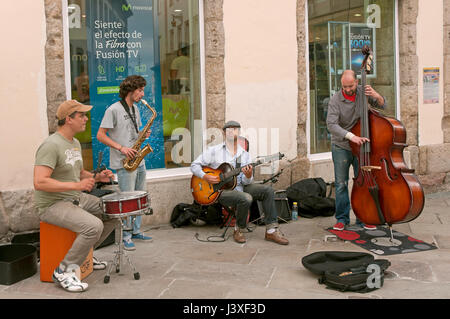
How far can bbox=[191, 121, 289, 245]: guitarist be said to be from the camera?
5.75 metres

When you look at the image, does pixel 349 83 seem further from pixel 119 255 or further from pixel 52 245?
pixel 52 245

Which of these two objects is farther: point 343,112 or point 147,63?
point 147,63

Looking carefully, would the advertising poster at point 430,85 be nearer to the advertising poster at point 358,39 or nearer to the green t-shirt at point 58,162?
the advertising poster at point 358,39

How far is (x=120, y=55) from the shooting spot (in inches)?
259

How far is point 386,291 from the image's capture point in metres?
4.25

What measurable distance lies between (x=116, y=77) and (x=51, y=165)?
250 centimetres

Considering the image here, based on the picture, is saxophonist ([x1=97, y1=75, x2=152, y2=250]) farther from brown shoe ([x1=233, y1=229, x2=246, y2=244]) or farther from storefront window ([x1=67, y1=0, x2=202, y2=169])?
brown shoe ([x1=233, y1=229, x2=246, y2=244])

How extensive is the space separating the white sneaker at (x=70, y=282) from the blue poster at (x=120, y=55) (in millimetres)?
2219

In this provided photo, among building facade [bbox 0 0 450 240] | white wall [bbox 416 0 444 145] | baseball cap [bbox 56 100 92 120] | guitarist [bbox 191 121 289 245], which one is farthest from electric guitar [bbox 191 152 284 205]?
white wall [bbox 416 0 444 145]

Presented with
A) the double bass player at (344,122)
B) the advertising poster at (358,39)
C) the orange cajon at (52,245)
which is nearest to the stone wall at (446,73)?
the advertising poster at (358,39)

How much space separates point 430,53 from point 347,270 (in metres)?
5.40

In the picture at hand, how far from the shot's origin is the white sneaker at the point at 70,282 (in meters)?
4.33

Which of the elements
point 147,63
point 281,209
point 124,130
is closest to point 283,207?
point 281,209

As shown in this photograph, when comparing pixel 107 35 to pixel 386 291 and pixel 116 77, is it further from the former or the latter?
pixel 386 291
